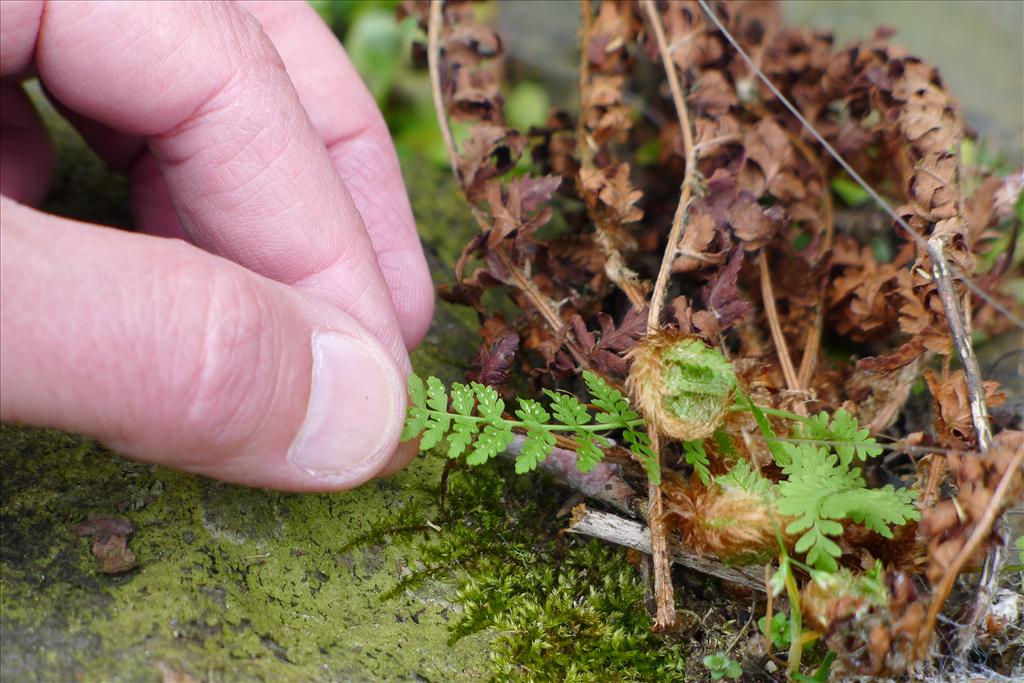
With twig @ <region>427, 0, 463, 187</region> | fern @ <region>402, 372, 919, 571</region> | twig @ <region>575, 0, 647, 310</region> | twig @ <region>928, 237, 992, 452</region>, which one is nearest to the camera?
fern @ <region>402, 372, 919, 571</region>

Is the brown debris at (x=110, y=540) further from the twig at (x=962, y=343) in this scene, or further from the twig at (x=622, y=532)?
the twig at (x=962, y=343)

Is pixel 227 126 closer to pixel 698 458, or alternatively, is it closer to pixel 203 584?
pixel 203 584

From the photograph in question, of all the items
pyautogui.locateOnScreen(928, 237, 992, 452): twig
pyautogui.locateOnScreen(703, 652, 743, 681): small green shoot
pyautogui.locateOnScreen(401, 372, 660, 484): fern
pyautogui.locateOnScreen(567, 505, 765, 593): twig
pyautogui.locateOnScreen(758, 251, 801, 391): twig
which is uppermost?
pyautogui.locateOnScreen(928, 237, 992, 452): twig

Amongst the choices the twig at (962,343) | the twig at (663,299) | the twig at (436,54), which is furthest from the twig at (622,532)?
the twig at (436,54)

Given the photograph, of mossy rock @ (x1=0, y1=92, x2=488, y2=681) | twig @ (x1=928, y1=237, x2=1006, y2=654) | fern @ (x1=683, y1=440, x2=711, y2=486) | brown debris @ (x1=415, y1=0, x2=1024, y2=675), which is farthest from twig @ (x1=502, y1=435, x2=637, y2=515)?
twig @ (x1=928, y1=237, x2=1006, y2=654)

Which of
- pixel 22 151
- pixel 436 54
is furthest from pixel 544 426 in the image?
pixel 22 151

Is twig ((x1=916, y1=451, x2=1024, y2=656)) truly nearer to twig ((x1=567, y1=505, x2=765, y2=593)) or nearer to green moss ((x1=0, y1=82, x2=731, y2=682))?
twig ((x1=567, y1=505, x2=765, y2=593))

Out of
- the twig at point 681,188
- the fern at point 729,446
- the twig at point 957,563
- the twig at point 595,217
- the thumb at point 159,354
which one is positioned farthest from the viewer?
the twig at point 595,217
